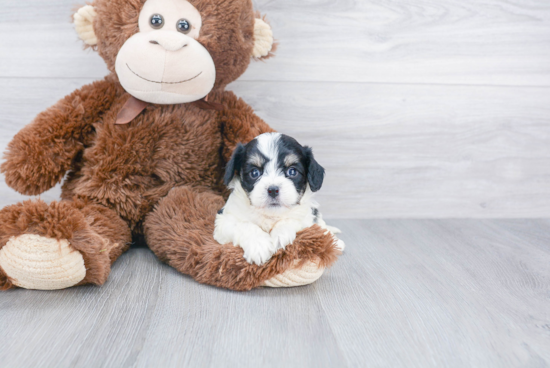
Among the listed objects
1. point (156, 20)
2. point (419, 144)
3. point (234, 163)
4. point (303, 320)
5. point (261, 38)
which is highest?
point (156, 20)

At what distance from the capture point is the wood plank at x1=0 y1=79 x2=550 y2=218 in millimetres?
2100

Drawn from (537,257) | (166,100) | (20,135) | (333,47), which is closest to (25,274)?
(20,135)

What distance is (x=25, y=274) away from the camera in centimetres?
123

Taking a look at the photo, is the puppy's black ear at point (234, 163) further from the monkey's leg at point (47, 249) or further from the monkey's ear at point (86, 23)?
the monkey's ear at point (86, 23)

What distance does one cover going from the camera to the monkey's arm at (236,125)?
1694 millimetres

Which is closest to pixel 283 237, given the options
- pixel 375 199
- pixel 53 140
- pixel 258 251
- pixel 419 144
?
pixel 258 251

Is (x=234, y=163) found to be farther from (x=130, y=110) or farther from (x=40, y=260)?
(x=40, y=260)

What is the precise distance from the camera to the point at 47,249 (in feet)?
3.96

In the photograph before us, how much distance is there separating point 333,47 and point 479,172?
998mm

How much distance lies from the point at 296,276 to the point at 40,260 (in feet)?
2.40

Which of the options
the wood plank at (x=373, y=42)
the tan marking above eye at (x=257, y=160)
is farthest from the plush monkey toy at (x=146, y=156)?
the wood plank at (x=373, y=42)

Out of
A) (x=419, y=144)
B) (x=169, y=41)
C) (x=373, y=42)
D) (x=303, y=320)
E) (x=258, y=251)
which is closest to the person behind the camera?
(x=303, y=320)

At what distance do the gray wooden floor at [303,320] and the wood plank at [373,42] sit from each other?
93 cm

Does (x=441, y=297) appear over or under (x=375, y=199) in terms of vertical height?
over
